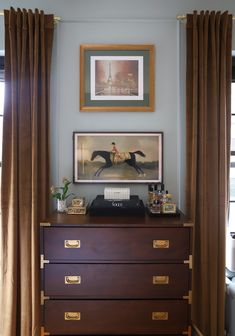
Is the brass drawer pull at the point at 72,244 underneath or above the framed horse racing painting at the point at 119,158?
underneath

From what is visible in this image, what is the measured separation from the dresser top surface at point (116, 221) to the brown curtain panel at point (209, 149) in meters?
0.35

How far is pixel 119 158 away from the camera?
230 centimetres

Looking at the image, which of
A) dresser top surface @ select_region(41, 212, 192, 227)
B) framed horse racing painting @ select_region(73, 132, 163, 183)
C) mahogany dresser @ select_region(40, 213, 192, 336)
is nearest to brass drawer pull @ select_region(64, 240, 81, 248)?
mahogany dresser @ select_region(40, 213, 192, 336)

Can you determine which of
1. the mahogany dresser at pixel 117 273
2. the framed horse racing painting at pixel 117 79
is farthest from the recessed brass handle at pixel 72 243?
the framed horse racing painting at pixel 117 79

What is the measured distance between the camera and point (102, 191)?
2.32 m

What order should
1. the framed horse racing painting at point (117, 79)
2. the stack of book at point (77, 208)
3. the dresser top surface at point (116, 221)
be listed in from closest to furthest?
the dresser top surface at point (116, 221)
the stack of book at point (77, 208)
the framed horse racing painting at point (117, 79)

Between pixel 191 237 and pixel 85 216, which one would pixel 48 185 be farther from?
pixel 191 237

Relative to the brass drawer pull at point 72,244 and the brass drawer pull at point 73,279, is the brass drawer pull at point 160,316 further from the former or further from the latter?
Answer: the brass drawer pull at point 72,244

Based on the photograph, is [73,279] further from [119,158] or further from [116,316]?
[119,158]

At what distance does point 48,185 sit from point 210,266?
1.41m

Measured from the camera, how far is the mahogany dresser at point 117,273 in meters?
1.78

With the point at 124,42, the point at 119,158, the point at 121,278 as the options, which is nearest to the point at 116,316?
the point at 121,278

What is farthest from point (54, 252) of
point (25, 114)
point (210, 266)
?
point (210, 266)

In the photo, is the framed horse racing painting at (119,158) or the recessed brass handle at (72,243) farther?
the framed horse racing painting at (119,158)
